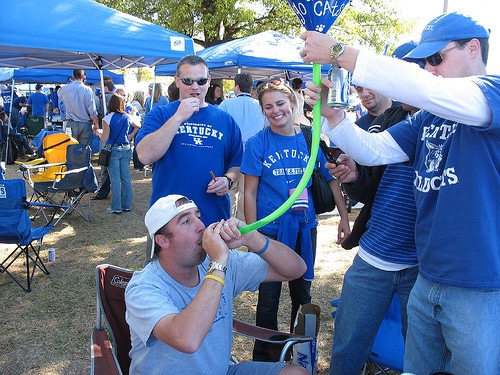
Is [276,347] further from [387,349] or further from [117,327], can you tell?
[117,327]

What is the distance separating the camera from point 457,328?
4.84 ft

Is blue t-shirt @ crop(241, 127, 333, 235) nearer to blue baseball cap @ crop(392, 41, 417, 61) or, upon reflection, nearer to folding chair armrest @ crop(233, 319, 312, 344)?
folding chair armrest @ crop(233, 319, 312, 344)

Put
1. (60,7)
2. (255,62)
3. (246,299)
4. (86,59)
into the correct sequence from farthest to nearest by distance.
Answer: (255,62) < (86,59) < (60,7) < (246,299)

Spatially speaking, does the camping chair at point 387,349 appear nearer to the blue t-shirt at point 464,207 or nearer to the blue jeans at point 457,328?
the blue jeans at point 457,328

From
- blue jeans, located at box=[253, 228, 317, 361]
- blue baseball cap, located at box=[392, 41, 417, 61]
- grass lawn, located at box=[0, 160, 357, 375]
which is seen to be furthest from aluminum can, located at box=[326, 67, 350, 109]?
grass lawn, located at box=[0, 160, 357, 375]

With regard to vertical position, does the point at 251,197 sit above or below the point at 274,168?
below

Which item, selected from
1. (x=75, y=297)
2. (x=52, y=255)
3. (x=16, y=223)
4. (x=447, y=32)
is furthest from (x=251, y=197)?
(x=52, y=255)

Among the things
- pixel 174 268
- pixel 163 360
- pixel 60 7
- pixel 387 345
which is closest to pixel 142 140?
pixel 174 268

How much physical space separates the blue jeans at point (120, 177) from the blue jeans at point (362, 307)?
4963mm

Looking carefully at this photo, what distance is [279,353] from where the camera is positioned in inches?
91.5

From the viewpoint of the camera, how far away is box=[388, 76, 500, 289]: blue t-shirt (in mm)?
1403

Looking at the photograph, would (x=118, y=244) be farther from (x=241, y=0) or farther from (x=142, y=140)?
(x=241, y=0)

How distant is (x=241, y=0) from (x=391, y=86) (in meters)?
15.3

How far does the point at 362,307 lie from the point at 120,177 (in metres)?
5.17
